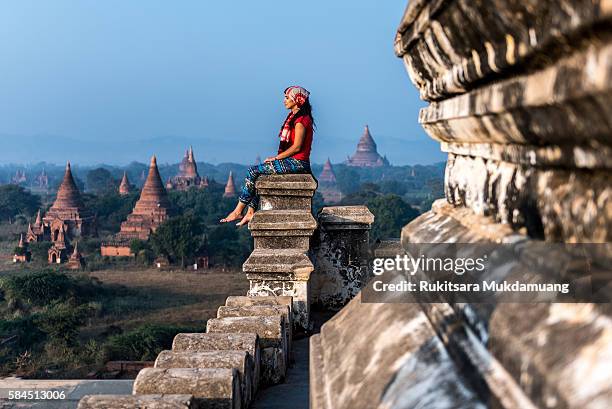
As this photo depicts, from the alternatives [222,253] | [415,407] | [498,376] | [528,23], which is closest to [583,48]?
[528,23]

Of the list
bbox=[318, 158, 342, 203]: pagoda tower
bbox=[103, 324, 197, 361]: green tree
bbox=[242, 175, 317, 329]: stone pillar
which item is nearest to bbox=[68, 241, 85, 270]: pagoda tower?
bbox=[103, 324, 197, 361]: green tree

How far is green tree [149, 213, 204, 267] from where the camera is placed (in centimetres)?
3894

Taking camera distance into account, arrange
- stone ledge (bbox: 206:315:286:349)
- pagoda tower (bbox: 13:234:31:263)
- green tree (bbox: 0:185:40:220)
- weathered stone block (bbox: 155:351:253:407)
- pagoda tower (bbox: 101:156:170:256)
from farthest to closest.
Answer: green tree (bbox: 0:185:40:220)
pagoda tower (bbox: 101:156:170:256)
pagoda tower (bbox: 13:234:31:263)
stone ledge (bbox: 206:315:286:349)
weathered stone block (bbox: 155:351:253:407)

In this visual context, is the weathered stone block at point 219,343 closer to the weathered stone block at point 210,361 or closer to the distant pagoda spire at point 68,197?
the weathered stone block at point 210,361

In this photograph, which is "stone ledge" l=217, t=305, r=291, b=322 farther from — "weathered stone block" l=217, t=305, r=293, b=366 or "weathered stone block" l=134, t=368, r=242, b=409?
"weathered stone block" l=134, t=368, r=242, b=409

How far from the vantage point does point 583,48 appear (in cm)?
81

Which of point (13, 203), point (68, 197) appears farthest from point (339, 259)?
point (13, 203)

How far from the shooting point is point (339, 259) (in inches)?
208

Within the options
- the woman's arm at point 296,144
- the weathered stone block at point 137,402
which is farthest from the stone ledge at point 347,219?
the weathered stone block at point 137,402

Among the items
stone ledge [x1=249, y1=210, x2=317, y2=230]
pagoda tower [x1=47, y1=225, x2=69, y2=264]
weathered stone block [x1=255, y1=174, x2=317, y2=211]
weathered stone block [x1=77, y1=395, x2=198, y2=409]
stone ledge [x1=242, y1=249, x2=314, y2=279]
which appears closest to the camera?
weathered stone block [x1=77, y1=395, x2=198, y2=409]

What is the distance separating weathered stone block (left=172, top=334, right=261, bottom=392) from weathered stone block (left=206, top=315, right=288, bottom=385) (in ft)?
0.78

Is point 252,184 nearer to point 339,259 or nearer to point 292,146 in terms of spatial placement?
point 292,146

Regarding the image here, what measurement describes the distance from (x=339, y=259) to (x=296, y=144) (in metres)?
0.88

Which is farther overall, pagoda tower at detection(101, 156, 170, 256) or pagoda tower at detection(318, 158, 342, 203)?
pagoda tower at detection(318, 158, 342, 203)
